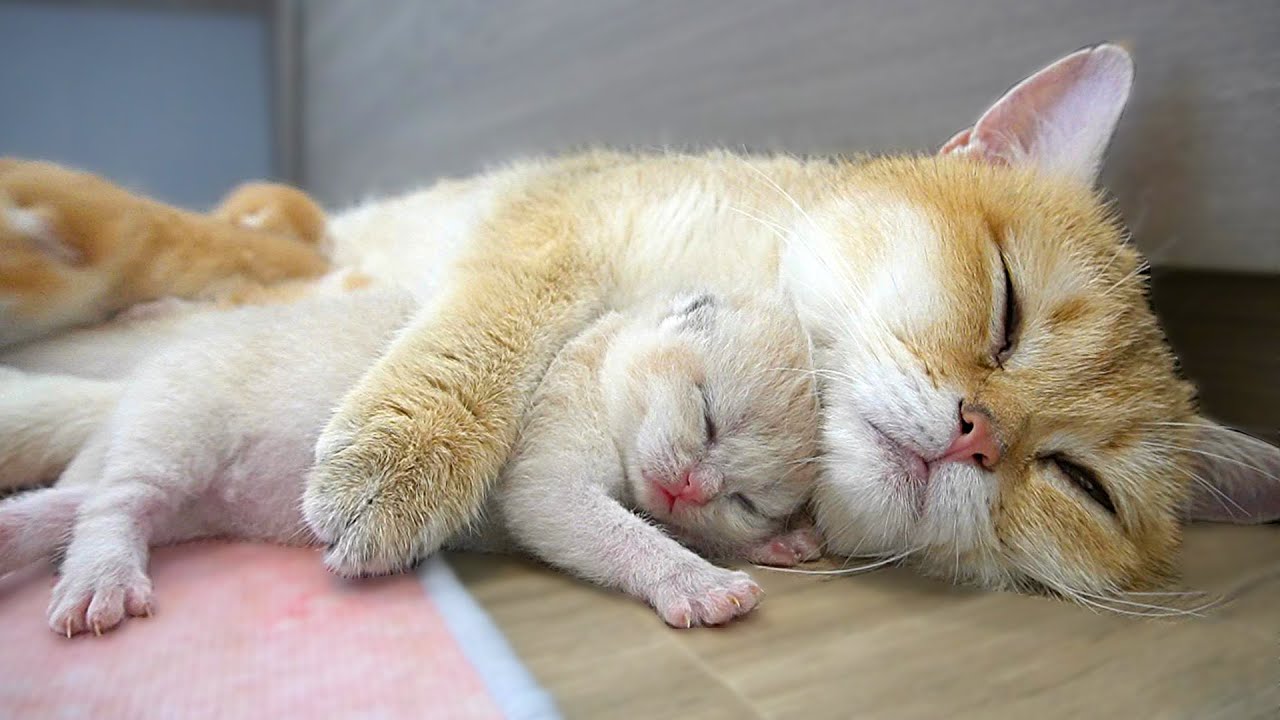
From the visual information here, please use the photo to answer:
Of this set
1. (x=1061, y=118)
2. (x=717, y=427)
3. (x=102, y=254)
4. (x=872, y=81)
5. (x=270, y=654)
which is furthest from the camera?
(x=872, y=81)

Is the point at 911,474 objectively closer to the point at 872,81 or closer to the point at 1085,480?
the point at 1085,480

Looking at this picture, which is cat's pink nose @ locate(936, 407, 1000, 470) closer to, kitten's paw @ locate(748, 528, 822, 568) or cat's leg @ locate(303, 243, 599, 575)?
kitten's paw @ locate(748, 528, 822, 568)

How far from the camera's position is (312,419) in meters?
0.99

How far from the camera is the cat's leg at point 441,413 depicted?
0.86 meters

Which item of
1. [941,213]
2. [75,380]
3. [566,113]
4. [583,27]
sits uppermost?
[583,27]

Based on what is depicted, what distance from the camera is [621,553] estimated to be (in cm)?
88

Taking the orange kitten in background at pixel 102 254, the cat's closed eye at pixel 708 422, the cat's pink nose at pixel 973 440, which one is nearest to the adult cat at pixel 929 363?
the cat's pink nose at pixel 973 440

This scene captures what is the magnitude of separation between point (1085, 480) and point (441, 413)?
0.75m

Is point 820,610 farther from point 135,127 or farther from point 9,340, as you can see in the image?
point 135,127

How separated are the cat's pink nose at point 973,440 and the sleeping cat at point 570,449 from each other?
0.16m

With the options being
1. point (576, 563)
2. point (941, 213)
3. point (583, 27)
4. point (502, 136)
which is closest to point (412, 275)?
point (576, 563)

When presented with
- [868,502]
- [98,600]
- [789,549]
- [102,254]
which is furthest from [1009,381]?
[102,254]

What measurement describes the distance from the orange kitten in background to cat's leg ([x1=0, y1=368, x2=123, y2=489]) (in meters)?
0.15

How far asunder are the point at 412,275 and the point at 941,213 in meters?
0.83
